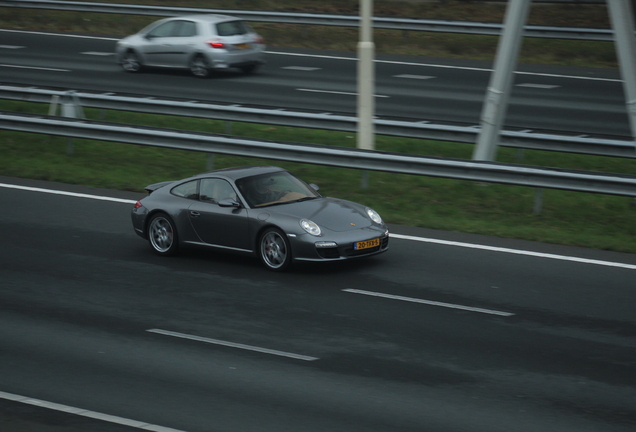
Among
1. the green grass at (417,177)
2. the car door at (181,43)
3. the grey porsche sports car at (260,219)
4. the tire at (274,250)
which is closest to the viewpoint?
the grey porsche sports car at (260,219)

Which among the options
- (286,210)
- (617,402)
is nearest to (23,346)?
(286,210)

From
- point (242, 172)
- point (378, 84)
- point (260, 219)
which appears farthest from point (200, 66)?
point (260, 219)

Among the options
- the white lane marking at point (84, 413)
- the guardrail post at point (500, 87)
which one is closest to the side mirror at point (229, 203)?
the white lane marking at point (84, 413)

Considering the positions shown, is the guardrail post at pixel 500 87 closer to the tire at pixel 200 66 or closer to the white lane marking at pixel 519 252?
the white lane marking at pixel 519 252

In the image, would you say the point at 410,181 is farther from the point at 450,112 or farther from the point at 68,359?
the point at 68,359

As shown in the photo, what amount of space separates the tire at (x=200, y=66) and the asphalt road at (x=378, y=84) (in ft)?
0.93

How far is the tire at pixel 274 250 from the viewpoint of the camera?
11.2m

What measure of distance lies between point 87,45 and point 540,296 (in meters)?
23.5

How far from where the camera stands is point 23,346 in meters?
8.70

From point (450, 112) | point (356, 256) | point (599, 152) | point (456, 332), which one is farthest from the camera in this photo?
point (450, 112)

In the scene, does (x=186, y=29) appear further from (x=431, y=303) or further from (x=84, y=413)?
(x=84, y=413)

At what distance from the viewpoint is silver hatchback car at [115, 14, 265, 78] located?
82.3 ft

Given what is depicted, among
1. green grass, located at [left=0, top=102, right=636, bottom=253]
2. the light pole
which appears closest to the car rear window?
green grass, located at [left=0, top=102, right=636, bottom=253]

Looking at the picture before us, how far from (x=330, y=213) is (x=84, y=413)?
511 cm
